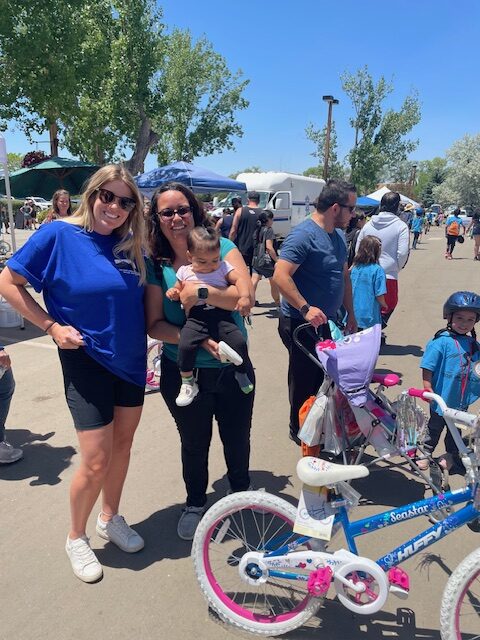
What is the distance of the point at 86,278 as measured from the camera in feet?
7.25

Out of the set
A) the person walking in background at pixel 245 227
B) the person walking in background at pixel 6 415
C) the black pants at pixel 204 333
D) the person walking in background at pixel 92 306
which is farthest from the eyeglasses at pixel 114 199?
the person walking in background at pixel 245 227

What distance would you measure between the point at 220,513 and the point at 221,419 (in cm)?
64

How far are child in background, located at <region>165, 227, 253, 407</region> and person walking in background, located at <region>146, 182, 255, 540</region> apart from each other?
39 millimetres

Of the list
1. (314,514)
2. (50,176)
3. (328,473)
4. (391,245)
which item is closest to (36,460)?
(314,514)

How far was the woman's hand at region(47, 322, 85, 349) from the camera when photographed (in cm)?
218

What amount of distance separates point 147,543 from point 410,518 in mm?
1495

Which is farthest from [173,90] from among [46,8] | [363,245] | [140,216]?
[140,216]

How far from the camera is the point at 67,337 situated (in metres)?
2.17

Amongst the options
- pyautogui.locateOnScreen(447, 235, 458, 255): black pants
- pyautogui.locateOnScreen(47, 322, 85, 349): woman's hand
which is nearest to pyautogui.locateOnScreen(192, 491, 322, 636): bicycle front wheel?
pyautogui.locateOnScreen(47, 322, 85, 349): woman's hand

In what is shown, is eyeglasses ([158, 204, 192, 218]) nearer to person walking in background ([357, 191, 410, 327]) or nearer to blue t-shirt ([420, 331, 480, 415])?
blue t-shirt ([420, 331, 480, 415])

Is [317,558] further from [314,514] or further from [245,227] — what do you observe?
[245,227]

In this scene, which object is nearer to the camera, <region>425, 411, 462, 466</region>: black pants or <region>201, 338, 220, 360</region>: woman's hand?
<region>201, 338, 220, 360</region>: woman's hand

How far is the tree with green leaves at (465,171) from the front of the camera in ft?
177

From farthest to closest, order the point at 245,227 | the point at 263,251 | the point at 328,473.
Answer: the point at 245,227, the point at 263,251, the point at 328,473
